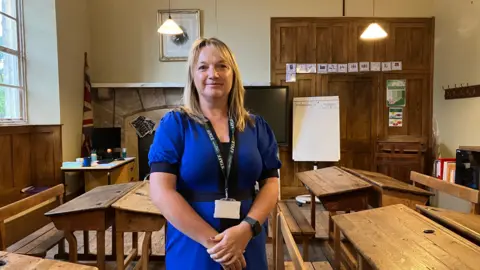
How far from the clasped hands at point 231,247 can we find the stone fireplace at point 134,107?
14.9 ft

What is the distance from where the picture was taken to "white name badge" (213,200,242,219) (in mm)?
1178

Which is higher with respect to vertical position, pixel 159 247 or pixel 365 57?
pixel 365 57

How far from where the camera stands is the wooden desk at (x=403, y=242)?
1.38 metres

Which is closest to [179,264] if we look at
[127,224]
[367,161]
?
[127,224]

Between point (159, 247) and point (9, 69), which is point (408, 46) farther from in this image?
point (9, 69)

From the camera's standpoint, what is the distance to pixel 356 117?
18.3 feet

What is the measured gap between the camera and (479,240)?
1713 mm

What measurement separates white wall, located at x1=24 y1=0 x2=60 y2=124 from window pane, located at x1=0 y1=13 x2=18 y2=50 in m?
0.12

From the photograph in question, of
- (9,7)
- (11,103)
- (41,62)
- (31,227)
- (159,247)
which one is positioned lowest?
(159,247)

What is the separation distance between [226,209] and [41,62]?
4.09m

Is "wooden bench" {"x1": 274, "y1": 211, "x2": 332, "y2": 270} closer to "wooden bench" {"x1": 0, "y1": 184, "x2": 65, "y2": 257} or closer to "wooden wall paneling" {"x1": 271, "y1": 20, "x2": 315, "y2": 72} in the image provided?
"wooden bench" {"x1": 0, "y1": 184, "x2": 65, "y2": 257}

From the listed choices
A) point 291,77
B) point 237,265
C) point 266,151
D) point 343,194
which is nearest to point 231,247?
point 237,265

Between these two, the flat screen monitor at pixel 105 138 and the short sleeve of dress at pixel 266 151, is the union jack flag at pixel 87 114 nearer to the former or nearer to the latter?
the flat screen monitor at pixel 105 138

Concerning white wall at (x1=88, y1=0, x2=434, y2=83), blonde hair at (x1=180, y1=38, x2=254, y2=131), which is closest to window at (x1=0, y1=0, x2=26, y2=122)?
white wall at (x1=88, y1=0, x2=434, y2=83)
